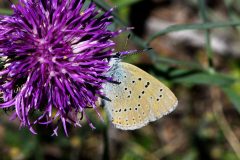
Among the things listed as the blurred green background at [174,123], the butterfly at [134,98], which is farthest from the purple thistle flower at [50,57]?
the blurred green background at [174,123]

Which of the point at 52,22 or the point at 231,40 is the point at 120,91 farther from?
the point at 231,40

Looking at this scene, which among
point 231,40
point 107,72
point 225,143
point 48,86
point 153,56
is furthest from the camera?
point 231,40

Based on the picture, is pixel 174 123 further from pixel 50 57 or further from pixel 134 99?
pixel 50 57

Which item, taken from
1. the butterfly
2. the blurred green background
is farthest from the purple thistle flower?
the blurred green background

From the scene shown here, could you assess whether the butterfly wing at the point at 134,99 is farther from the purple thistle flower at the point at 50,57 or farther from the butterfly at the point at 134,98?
the purple thistle flower at the point at 50,57

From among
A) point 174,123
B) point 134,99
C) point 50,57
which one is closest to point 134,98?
point 134,99

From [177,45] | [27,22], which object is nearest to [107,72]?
[27,22]

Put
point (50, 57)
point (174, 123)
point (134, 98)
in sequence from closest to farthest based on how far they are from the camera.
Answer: point (50, 57) < point (134, 98) < point (174, 123)
